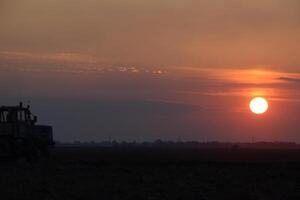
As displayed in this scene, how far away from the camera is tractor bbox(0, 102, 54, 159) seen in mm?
47075

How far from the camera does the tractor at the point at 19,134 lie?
47075 millimetres

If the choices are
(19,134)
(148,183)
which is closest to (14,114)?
(19,134)

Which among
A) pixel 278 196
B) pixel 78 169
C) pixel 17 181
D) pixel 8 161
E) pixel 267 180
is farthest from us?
pixel 8 161

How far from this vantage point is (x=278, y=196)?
27.6m

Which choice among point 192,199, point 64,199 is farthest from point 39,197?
point 192,199

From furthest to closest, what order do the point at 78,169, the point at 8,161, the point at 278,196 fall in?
1. the point at 8,161
2. the point at 78,169
3. the point at 278,196

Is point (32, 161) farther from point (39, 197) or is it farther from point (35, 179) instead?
point (39, 197)

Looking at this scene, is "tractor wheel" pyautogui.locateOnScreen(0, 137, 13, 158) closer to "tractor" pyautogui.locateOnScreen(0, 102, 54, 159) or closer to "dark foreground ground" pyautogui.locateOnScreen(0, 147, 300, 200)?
"tractor" pyautogui.locateOnScreen(0, 102, 54, 159)

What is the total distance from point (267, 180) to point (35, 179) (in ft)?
32.1

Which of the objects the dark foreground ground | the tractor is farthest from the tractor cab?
the dark foreground ground

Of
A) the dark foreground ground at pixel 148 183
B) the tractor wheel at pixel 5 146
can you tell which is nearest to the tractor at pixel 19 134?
the tractor wheel at pixel 5 146

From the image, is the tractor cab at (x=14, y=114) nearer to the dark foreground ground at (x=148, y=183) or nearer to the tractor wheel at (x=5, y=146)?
the tractor wheel at (x=5, y=146)

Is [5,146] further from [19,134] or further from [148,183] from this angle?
[148,183]

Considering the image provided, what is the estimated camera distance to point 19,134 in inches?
1865
